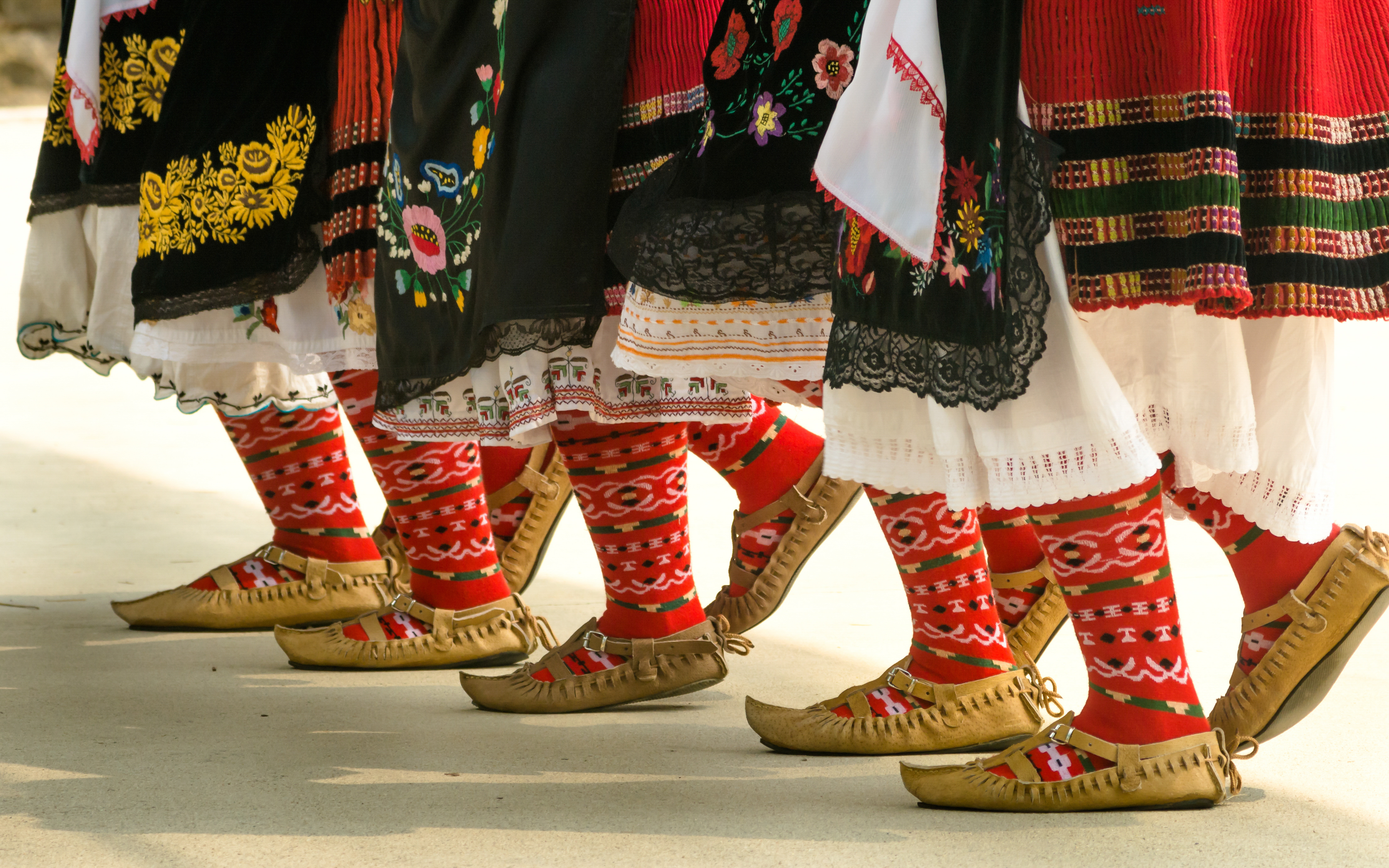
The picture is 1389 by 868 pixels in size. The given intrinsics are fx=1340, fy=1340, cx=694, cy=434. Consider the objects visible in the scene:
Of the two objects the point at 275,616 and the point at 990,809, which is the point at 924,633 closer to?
the point at 990,809

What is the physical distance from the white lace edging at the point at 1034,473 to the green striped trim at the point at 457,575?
0.93 m

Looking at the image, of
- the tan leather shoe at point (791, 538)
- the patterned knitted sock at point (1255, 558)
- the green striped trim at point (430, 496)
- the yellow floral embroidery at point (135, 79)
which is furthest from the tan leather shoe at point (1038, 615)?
the yellow floral embroidery at point (135, 79)

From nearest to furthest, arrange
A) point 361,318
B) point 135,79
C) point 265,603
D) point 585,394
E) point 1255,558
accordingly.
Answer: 1. point 1255,558
2. point 585,394
3. point 361,318
4. point 135,79
5. point 265,603

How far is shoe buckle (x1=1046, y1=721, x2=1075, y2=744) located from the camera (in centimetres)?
133

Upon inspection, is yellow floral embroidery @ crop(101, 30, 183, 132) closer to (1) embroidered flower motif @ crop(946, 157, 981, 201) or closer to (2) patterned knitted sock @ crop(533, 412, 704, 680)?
(2) patterned knitted sock @ crop(533, 412, 704, 680)

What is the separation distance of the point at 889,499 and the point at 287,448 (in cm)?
123

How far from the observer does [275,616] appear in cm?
229

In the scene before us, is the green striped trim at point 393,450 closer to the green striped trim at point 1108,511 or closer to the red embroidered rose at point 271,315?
the red embroidered rose at point 271,315

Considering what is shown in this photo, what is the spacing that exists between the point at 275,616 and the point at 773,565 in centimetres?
88

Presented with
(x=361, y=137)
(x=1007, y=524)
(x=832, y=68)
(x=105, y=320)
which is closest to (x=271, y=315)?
(x=361, y=137)

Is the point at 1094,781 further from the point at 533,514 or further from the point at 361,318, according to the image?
the point at 533,514

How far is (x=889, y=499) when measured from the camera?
1.49 metres

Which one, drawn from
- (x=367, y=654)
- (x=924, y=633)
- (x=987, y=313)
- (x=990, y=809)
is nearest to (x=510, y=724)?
(x=367, y=654)

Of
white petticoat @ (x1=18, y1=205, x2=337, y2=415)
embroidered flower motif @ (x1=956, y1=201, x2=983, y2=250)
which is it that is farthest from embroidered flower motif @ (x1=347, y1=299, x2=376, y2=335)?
embroidered flower motif @ (x1=956, y1=201, x2=983, y2=250)
